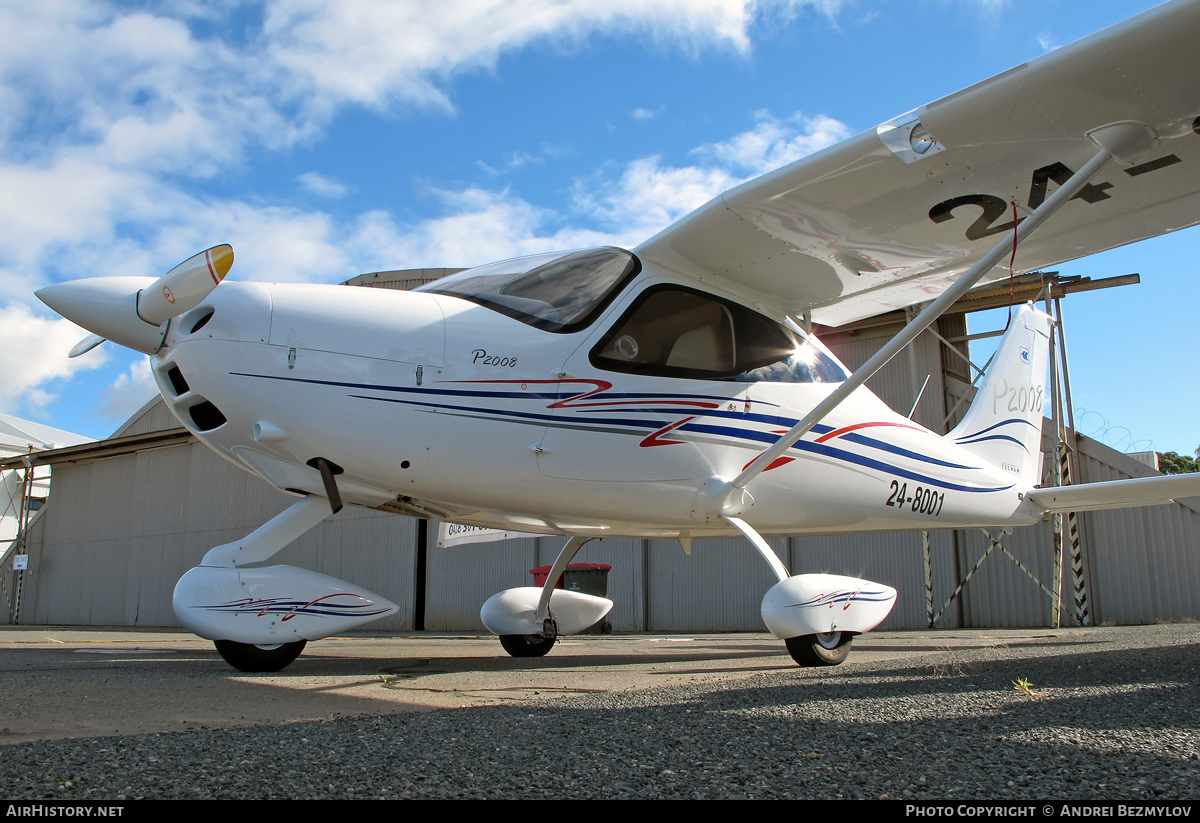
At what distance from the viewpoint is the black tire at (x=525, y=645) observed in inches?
282

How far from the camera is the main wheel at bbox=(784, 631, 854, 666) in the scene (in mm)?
5336

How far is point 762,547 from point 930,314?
71.2 inches

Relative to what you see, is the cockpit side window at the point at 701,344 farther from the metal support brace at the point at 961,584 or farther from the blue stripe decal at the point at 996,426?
the metal support brace at the point at 961,584

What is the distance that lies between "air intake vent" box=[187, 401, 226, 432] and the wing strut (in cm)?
306

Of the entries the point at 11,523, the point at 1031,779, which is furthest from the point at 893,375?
the point at 11,523

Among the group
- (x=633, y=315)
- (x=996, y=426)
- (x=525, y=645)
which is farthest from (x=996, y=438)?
(x=525, y=645)

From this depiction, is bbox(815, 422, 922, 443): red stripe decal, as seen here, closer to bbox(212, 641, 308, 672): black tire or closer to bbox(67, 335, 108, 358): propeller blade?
bbox(212, 641, 308, 672): black tire

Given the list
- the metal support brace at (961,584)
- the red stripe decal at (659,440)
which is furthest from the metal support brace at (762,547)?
the metal support brace at (961,584)

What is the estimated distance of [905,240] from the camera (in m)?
5.63

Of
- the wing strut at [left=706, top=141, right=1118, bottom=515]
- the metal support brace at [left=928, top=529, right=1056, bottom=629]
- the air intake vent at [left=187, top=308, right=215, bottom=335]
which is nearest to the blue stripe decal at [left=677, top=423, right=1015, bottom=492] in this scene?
the wing strut at [left=706, top=141, right=1118, bottom=515]

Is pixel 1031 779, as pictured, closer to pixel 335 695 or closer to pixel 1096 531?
pixel 335 695

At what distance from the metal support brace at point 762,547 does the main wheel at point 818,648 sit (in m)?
0.40

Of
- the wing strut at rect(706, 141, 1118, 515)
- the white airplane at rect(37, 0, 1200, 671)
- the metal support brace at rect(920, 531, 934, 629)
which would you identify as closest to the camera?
the wing strut at rect(706, 141, 1118, 515)

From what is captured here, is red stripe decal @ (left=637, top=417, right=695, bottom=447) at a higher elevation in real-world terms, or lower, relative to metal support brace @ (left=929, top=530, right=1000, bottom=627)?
higher
